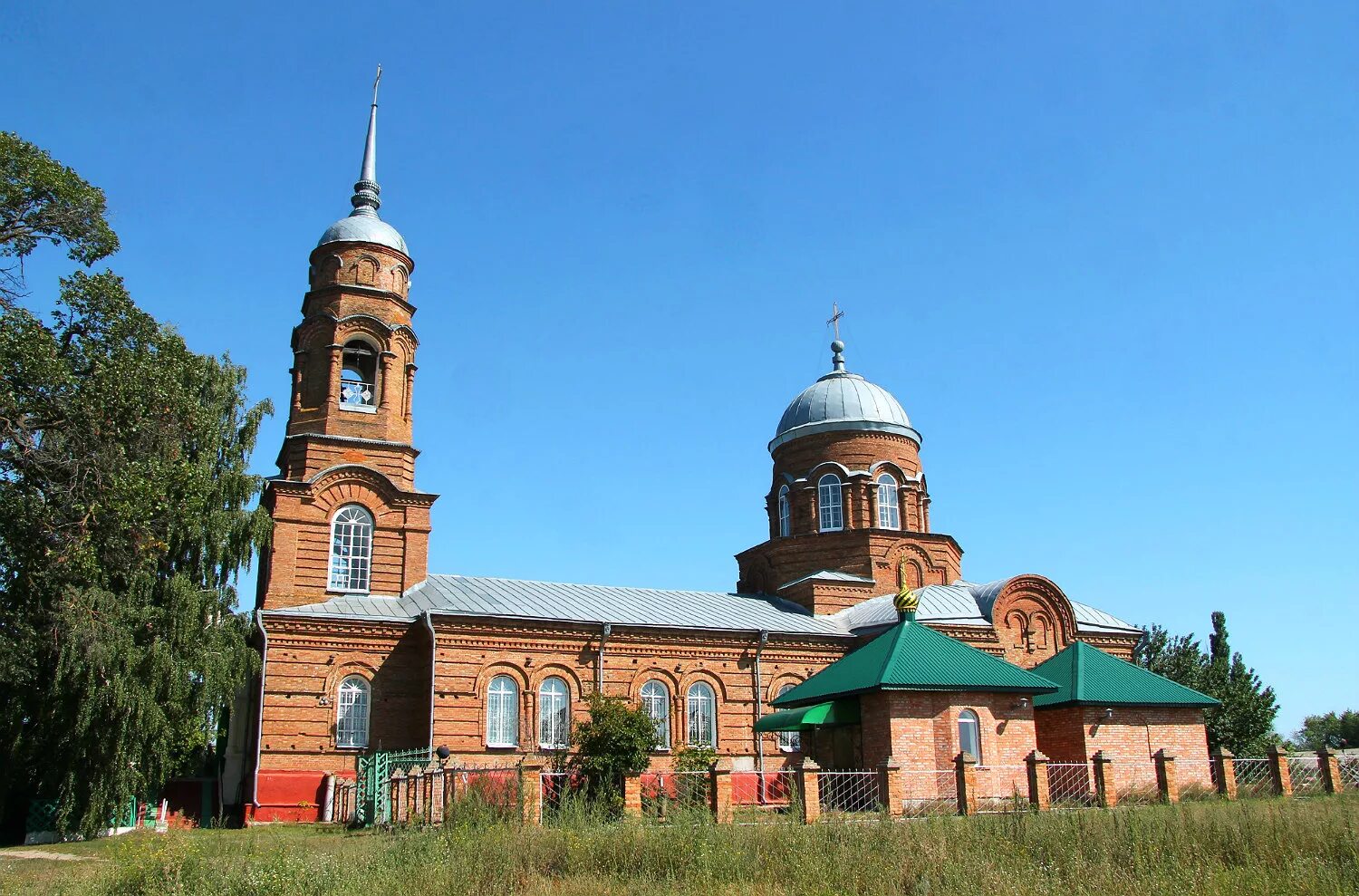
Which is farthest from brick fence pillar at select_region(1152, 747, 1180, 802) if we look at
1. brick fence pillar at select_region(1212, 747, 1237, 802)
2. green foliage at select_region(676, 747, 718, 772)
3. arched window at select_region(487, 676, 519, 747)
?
arched window at select_region(487, 676, 519, 747)

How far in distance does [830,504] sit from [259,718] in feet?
57.1

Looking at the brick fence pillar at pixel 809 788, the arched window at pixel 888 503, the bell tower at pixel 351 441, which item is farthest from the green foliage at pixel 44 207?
the arched window at pixel 888 503

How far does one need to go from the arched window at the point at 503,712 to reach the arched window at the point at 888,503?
43.6ft

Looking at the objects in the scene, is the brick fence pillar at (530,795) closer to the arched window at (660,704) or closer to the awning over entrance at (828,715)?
the awning over entrance at (828,715)

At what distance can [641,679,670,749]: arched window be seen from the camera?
25.2 metres

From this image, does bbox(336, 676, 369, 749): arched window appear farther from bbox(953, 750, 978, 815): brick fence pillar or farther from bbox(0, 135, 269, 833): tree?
bbox(953, 750, 978, 815): brick fence pillar

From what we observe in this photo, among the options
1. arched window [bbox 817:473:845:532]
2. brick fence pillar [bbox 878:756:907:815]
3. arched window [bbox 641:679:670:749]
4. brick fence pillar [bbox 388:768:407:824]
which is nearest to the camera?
brick fence pillar [bbox 878:756:907:815]

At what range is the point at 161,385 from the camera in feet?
61.6

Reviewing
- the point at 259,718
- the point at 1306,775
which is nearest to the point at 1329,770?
the point at 1306,775

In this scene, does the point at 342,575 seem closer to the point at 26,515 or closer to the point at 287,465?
the point at 287,465

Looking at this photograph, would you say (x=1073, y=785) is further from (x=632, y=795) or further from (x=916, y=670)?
(x=632, y=795)

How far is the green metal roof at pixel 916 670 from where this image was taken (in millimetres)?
20234

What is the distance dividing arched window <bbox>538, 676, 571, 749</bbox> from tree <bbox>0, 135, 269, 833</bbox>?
272 inches

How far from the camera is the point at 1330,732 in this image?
242 ft
